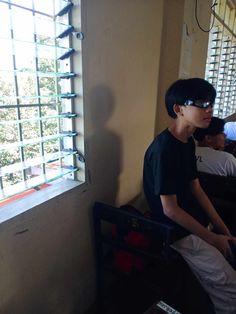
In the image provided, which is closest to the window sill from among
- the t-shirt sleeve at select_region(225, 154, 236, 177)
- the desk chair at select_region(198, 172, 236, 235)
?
the desk chair at select_region(198, 172, 236, 235)

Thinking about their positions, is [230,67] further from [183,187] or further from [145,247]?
[145,247]

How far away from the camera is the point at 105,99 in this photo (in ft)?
4.01

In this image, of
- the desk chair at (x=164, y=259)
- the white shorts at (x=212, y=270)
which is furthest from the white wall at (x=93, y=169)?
the white shorts at (x=212, y=270)

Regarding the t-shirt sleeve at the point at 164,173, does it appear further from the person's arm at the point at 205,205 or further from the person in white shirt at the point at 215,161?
the person in white shirt at the point at 215,161

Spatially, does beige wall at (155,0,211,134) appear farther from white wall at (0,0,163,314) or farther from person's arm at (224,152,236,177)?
person's arm at (224,152,236,177)

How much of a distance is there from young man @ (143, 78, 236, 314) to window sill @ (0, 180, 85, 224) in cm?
38

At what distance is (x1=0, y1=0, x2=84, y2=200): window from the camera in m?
0.85

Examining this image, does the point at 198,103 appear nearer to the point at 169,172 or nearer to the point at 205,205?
the point at 169,172

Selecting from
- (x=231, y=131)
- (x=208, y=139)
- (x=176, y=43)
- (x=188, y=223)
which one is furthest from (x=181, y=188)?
(x=231, y=131)

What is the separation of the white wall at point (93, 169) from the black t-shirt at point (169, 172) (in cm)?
26

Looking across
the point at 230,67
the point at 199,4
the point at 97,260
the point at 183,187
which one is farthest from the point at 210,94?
the point at 230,67

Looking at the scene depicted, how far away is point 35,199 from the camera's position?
984mm

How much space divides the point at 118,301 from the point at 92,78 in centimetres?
122

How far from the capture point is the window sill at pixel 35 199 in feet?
2.86
